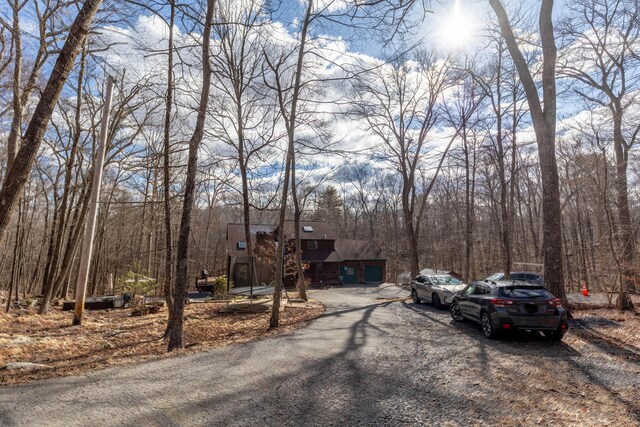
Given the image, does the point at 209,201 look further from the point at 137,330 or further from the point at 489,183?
the point at 489,183

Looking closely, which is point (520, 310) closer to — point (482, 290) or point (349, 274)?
point (482, 290)

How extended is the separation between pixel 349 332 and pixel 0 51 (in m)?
13.9

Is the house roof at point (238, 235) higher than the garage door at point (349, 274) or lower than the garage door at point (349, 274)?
higher

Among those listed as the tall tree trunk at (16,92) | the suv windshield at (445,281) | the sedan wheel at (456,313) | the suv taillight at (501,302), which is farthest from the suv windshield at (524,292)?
the tall tree trunk at (16,92)

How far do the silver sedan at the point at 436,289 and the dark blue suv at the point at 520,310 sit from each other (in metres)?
4.77

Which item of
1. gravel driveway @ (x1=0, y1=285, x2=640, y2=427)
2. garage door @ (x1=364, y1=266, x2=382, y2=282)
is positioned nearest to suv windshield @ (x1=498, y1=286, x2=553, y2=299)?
gravel driveway @ (x1=0, y1=285, x2=640, y2=427)

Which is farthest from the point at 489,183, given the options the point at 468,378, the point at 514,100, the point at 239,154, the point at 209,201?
the point at 468,378

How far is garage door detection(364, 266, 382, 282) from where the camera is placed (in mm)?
37469

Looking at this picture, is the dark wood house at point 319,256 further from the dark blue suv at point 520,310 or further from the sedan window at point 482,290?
the dark blue suv at point 520,310

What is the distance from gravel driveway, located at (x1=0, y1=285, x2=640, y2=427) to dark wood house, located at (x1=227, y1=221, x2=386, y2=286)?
2109 cm

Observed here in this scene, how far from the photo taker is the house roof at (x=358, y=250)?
36938 mm

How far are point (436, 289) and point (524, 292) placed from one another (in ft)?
19.9

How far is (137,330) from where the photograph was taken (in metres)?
10.5

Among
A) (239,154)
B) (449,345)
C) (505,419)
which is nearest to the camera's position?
(505,419)
